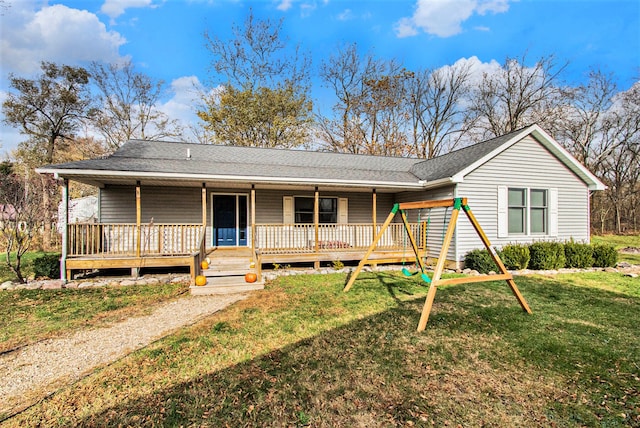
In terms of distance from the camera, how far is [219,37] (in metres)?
21.8

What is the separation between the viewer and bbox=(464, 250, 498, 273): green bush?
8.88 metres

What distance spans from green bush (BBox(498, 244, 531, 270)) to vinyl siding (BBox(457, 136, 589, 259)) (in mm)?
539

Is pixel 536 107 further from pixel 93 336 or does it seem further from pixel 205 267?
pixel 93 336

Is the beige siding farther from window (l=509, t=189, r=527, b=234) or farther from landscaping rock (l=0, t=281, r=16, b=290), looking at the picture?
window (l=509, t=189, r=527, b=234)

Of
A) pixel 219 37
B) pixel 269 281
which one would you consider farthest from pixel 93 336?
pixel 219 37

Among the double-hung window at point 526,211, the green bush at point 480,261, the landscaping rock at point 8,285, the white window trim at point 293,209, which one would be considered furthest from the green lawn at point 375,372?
the white window trim at point 293,209

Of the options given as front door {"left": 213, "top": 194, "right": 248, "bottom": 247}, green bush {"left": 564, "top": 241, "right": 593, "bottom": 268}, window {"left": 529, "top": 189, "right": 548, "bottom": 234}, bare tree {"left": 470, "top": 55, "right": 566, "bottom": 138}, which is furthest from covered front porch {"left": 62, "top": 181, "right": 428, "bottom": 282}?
bare tree {"left": 470, "top": 55, "right": 566, "bottom": 138}

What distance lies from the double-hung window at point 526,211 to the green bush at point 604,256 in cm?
127

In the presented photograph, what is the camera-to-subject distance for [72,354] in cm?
396

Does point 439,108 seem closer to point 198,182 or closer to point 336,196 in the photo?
point 336,196

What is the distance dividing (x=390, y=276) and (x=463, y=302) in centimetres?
272

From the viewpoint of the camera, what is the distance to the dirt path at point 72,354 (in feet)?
10.4

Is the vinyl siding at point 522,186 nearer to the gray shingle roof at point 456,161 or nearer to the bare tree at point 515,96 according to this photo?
the gray shingle roof at point 456,161

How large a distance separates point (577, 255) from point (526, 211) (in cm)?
196
